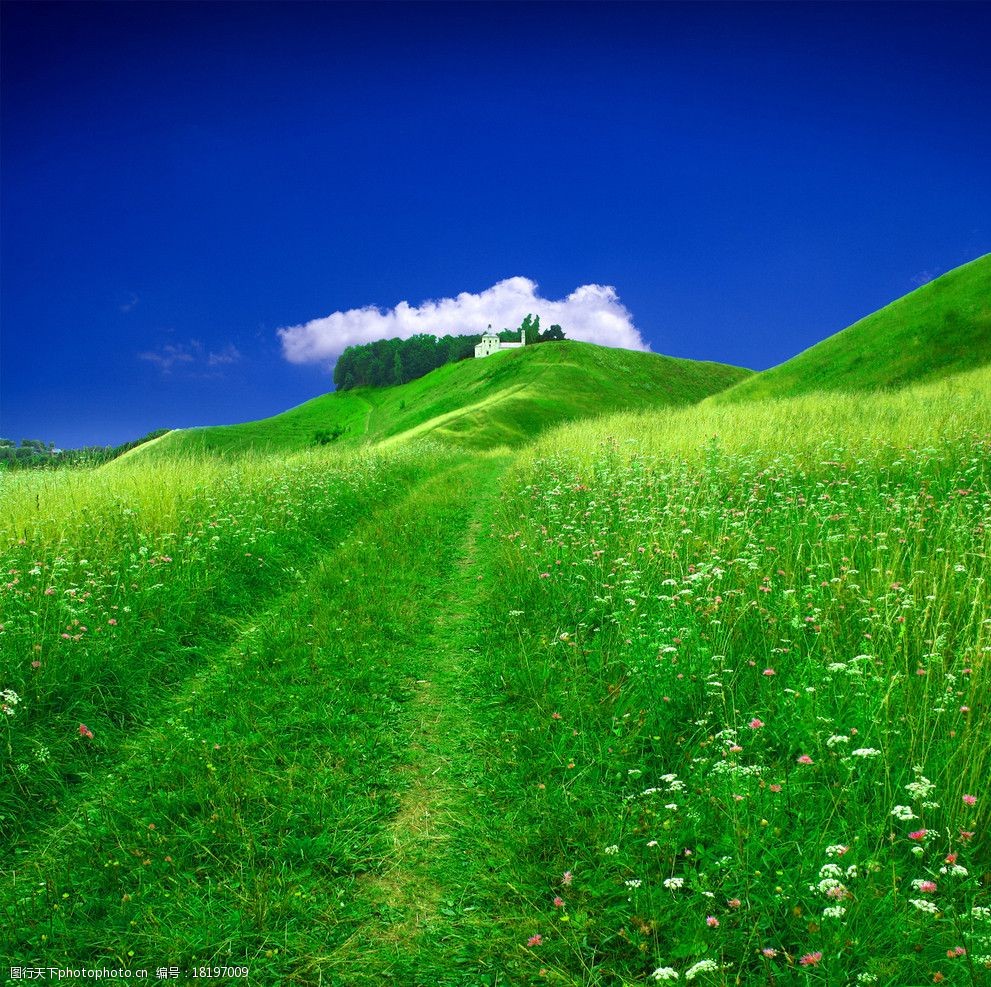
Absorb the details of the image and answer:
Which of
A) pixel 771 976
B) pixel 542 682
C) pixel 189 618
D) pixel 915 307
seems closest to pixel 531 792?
pixel 542 682

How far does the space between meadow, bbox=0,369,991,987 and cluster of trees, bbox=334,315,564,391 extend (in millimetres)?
123308

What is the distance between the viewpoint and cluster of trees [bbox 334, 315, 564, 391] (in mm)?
129000

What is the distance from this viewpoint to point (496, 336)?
525 feet

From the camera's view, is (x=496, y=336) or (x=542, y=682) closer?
(x=542, y=682)

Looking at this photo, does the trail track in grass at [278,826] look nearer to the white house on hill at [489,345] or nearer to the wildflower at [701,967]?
the wildflower at [701,967]

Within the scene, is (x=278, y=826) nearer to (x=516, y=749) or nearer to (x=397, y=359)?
(x=516, y=749)

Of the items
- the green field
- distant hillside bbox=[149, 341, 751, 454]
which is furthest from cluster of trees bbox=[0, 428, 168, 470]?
distant hillside bbox=[149, 341, 751, 454]

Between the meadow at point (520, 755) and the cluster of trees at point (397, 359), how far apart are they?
405ft

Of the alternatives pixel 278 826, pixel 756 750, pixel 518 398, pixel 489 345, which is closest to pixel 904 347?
pixel 518 398

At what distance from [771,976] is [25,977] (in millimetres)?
3722

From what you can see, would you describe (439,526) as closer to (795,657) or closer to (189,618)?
A: (189,618)

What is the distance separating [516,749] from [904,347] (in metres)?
42.4

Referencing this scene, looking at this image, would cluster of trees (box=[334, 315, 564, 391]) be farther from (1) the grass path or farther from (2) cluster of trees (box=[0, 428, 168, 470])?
(1) the grass path

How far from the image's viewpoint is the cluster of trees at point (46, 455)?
13781mm
